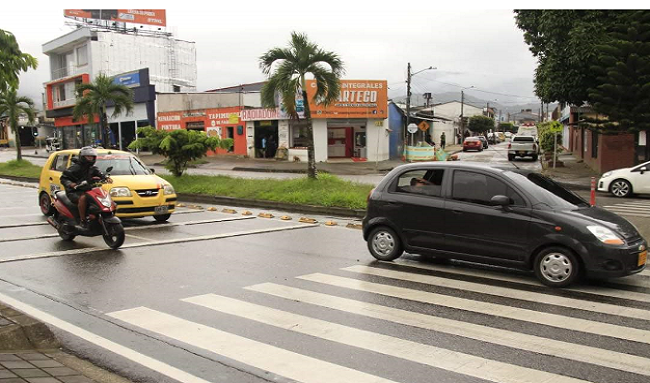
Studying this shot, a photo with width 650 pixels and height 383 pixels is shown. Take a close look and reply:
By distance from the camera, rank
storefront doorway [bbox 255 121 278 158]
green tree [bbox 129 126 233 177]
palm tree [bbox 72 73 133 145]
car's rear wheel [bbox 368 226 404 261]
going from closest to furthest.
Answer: car's rear wheel [bbox 368 226 404 261] → green tree [bbox 129 126 233 177] → palm tree [bbox 72 73 133 145] → storefront doorway [bbox 255 121 278 158]

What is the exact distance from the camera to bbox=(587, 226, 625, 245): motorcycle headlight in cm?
679

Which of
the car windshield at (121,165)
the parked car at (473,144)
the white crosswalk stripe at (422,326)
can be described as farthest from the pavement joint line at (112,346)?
the parked car at (473,144)

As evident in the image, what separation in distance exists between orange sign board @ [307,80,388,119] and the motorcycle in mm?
28744

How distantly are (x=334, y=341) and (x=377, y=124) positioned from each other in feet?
115

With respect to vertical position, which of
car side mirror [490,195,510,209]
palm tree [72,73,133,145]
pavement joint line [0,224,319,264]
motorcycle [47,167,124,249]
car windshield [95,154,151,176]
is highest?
palm tree [72,73,133,145]

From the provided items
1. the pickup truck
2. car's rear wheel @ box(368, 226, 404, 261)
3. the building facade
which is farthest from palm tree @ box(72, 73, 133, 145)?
the pickup truck

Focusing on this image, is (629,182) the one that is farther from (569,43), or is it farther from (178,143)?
(178,143)

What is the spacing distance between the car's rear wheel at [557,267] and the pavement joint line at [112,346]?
4658mm

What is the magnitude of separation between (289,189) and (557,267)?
38.2 ft

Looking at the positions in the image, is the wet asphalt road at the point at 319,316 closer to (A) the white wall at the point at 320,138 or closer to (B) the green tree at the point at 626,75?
(B) the green tree at the point at 626,75

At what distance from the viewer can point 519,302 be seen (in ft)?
21.0

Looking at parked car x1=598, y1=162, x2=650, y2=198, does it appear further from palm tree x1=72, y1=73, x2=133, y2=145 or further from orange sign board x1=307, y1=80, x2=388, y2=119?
palm tree x1=72, y1=73, x2=133, y2=145

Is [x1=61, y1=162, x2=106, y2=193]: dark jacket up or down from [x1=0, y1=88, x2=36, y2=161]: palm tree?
down

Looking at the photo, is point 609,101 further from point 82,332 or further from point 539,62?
point 82,332
